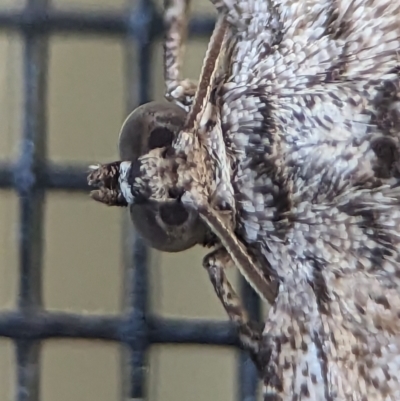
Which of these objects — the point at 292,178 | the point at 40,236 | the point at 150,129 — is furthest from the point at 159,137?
the point at 40,236

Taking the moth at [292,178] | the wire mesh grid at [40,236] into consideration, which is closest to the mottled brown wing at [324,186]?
the moth at [292,178]

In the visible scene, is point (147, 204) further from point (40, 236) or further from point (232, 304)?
point (40, 236)

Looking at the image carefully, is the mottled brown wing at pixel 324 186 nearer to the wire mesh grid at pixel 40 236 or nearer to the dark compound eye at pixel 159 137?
the dark compound eye at pixel 159 137

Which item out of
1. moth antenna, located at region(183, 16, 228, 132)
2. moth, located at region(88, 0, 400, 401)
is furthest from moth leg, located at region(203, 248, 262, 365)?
moth antenna, located at region(183, 16, 228, 132)

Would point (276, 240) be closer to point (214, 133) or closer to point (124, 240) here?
point (214, 133)

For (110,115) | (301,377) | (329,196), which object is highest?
(110,115)

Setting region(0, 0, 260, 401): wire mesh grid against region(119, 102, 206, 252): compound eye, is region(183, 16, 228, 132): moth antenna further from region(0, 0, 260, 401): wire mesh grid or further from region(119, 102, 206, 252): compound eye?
region(0, 0, 260, 401): wire mesh grid

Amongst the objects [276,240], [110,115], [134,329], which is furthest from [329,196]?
[110,115]
